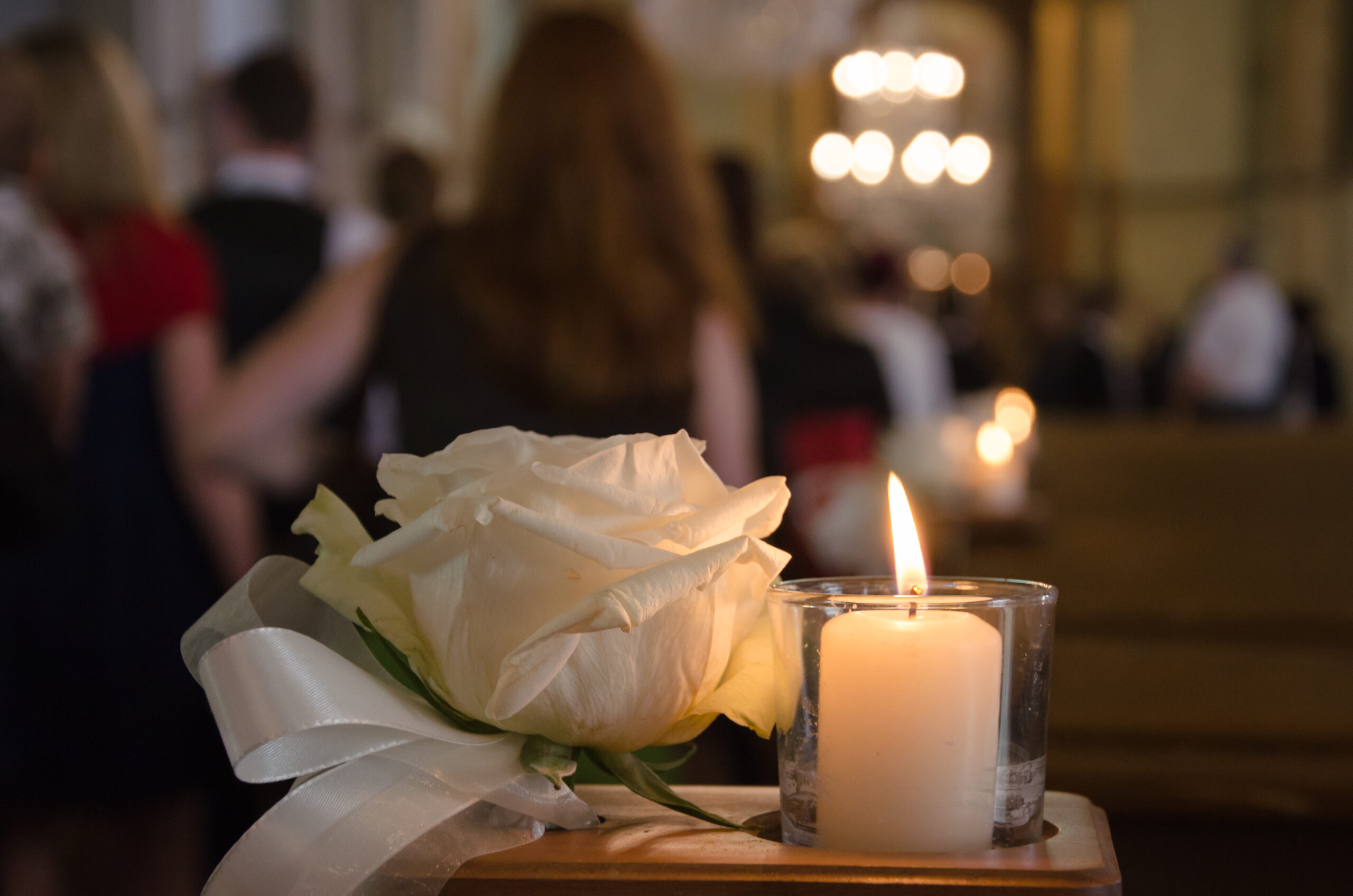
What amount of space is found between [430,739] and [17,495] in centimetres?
107

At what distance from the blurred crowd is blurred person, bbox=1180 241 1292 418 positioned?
6265 millimetres

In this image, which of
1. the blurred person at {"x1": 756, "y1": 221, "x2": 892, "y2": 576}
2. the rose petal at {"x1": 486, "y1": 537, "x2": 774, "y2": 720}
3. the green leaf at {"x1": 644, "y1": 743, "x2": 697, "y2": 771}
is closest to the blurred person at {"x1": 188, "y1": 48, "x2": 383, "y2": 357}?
the blurred person at {"x1": 756, "y1": 221, "x2": 892, "y2": 576}

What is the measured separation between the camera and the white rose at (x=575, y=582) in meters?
0.42

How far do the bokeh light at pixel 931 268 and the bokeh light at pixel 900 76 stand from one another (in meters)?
3.55

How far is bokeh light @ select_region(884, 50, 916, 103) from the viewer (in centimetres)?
1177

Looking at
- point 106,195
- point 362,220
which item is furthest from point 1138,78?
point 106,195

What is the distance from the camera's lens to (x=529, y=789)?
1.52ft

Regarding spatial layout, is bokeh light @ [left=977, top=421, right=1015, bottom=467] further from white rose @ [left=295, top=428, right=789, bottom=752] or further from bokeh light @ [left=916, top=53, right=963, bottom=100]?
bokeh light @ [left=916, top=53, right=963, bottom=100]

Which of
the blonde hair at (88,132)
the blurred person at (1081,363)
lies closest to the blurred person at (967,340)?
the blurred person at (1081,363)

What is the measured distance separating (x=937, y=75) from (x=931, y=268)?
12.1 ft

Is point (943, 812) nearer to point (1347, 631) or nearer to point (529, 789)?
point (529, 789)

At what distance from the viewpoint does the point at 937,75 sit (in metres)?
11.8

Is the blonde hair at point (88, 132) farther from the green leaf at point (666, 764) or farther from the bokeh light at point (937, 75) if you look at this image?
the bokeh light at point (937, 75)

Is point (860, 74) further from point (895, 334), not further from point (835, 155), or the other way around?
point (895, 334)
